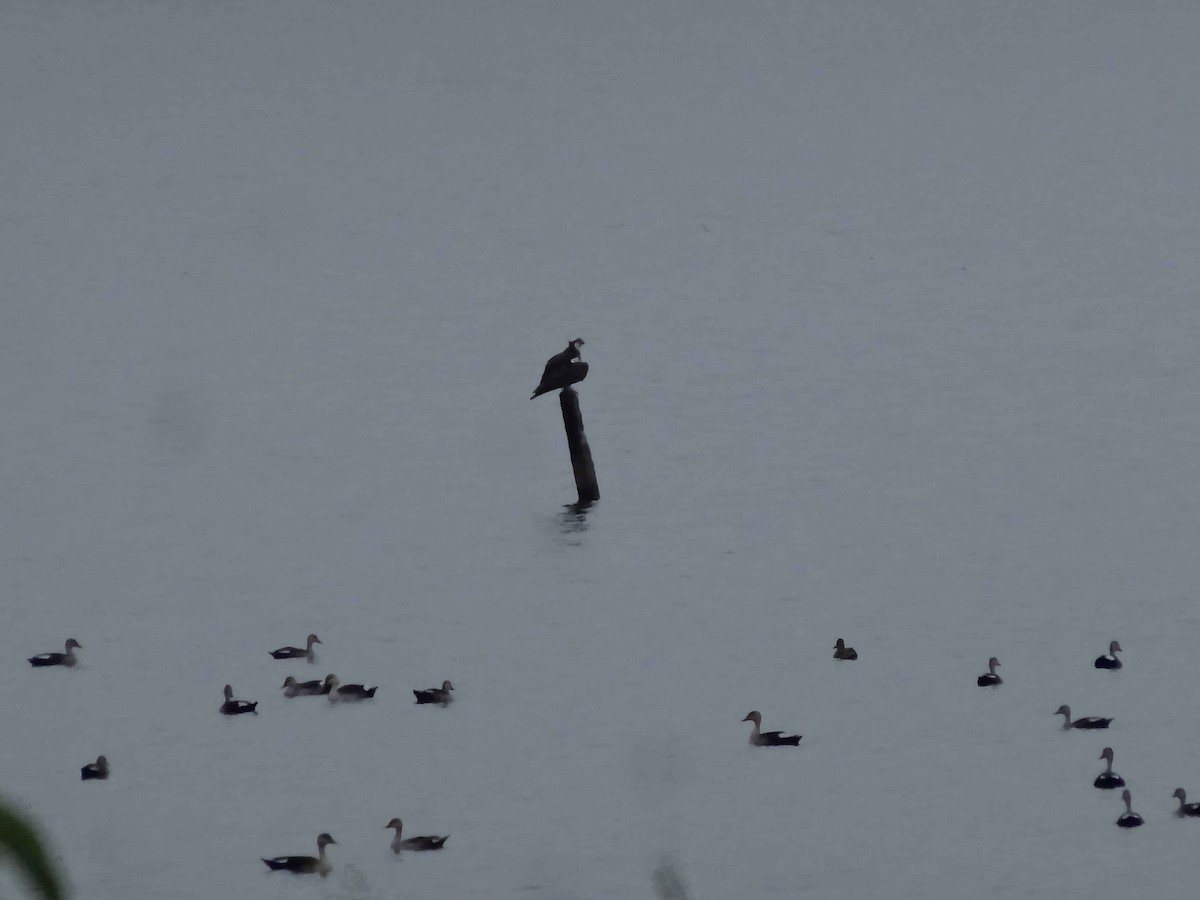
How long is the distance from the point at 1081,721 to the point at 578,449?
8248 millimetres

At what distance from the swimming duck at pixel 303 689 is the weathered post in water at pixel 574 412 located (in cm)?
607

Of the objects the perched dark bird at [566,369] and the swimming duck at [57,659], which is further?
the perched dark bird at [566,369]

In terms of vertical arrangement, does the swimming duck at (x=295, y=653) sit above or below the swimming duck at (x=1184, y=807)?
above

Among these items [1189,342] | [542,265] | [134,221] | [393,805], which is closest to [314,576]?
[393,805]

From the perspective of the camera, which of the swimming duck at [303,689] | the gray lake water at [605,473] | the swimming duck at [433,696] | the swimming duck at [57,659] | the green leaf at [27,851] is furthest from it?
the swimming duck at [57,659]

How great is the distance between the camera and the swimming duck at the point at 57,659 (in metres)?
16.4

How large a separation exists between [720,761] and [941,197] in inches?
1313

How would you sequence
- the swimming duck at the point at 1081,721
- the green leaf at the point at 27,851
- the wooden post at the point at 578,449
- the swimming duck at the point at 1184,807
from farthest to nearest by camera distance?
the wooden post at the point at 578,449, the swimming duck at the point at 1081,721, the swimming duck at the point at 1184,807, the green leaf at the point at 27,851

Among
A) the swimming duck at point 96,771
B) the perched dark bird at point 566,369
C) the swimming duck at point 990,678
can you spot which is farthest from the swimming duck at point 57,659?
the swimming duck at point 990,678

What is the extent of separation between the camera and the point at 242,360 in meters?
31.7

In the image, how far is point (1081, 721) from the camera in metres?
14.4

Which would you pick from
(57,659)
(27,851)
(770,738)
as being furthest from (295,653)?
(27,851)

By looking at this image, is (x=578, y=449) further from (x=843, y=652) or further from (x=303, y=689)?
(x=303, y=689)

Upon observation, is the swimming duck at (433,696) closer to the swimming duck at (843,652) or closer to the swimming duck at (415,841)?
the swimming duck at (415,841)
